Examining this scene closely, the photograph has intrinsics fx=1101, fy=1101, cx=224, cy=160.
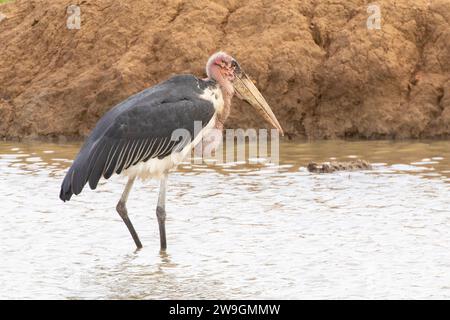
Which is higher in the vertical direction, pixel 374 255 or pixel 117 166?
pixel 117 166

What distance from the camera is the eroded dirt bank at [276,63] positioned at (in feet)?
43.1

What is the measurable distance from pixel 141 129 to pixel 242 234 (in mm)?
1157

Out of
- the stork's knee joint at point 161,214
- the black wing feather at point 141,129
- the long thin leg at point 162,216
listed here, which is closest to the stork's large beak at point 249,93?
the black wing feather at point 141,129

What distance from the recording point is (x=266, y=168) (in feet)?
36.5

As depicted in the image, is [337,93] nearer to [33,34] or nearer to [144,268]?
[33,34]

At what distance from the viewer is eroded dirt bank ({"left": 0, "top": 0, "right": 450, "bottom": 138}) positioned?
13133mm

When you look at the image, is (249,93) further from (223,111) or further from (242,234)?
(242,234)

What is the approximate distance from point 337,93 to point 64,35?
3.80 metres

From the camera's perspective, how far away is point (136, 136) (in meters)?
7.65

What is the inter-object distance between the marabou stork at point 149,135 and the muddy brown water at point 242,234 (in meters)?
0.48

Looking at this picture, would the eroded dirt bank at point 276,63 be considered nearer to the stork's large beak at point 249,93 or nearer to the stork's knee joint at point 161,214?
the stork's large beak at point 249,93

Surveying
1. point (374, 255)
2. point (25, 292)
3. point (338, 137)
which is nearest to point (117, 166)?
point (25, 292)

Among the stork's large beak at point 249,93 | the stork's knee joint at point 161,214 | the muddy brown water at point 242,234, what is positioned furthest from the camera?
the stork's large beak at point 249,93
